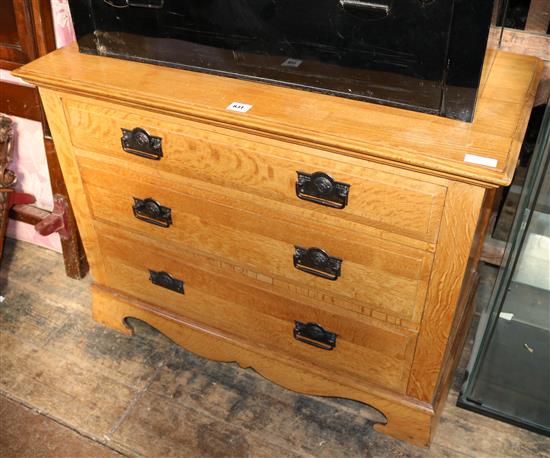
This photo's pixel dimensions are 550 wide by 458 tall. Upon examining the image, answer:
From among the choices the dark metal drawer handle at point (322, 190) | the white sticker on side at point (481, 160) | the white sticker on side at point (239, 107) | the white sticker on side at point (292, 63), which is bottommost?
the dark metal drawer handle at point (322, 190)

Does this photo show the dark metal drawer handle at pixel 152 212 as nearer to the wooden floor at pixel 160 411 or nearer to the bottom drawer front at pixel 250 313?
the bottom drawer front at pixel 250 313

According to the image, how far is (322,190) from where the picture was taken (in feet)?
4.66

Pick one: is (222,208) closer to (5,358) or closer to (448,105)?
(448,105)

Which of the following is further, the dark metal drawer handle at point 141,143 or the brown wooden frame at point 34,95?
the brown wooden frame at point 34,95

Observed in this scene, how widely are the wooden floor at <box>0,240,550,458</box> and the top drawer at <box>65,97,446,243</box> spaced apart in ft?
2.41

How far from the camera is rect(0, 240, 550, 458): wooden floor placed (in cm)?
182

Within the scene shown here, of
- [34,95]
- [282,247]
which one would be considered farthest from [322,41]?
[34,95]

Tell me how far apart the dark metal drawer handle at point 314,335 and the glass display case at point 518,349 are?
0.47 metres

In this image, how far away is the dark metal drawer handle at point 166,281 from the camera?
191 cm

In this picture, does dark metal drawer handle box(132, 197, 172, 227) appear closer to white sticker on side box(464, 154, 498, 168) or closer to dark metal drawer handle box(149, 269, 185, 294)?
dark metal drawer handle box(149, 269, 185, 294)

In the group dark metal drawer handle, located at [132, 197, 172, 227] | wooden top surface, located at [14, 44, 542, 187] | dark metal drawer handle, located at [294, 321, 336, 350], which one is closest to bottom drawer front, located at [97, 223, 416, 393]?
dark metal drawer handle, located at [294, 321, 336, 350]

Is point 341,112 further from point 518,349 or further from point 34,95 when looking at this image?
point 34,95

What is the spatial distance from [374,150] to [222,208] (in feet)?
1.63

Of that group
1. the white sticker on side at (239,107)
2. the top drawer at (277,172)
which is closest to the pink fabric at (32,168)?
the top drawer at (277,172)
